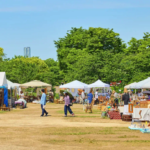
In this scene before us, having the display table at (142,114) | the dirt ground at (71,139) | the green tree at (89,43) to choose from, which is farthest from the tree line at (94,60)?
the dirt ground at (71,139)

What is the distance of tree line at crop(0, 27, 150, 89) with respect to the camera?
180ft

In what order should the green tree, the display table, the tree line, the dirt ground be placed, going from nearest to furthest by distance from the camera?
the dirt ground
the display table
the tree line
the green tree

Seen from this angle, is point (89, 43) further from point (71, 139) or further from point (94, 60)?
point (71, 139)

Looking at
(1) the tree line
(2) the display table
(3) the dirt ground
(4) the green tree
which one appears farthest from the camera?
(4) the green tree

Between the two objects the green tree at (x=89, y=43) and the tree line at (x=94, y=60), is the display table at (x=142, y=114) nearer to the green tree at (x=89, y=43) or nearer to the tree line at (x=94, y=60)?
the tree line at (x=94, y=60)

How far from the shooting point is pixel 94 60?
56.8 m

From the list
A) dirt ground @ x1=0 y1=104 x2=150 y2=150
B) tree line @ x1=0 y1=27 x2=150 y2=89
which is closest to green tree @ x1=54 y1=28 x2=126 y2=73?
tree line @ x1=0 y1=27 x2=150 y2=89

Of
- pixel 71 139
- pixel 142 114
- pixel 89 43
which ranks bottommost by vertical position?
pixel 71 139

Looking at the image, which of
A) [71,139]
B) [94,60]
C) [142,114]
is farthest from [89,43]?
[71,139]

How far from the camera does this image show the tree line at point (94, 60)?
54.8 metres

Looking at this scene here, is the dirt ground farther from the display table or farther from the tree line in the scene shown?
the tree line

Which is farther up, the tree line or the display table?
the tree line

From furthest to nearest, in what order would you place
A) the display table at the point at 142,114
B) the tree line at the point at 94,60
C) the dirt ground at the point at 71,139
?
the tree line at the point at 94,60
the display table at the point at 142,114
the dirt ground at the point at 71,139

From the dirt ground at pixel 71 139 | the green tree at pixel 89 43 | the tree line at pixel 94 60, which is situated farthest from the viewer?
the green tree at pixel 89 43
